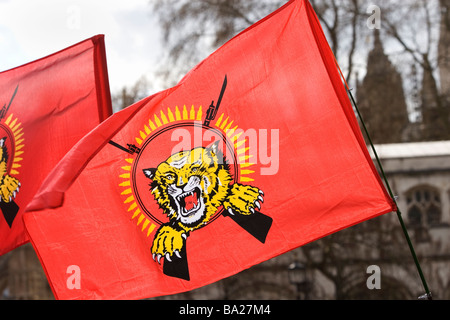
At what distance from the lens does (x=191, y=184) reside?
6805mm

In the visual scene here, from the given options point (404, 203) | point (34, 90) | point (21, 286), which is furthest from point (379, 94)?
point (34, 90)

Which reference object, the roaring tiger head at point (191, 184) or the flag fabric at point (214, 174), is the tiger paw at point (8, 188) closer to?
the flag fabric at point (214, 174)

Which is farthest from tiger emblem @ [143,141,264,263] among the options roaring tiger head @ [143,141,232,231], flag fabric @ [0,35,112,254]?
flag fabric @ [0,35,112,254]

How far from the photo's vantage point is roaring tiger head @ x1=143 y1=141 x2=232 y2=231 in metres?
6.73

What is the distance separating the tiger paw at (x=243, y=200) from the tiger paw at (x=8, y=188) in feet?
9.03

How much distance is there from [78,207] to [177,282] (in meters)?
1.05

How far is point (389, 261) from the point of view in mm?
22547

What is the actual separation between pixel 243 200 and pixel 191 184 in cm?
46

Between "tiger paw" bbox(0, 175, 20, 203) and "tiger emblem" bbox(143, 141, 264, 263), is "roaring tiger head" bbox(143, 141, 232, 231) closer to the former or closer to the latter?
"tiger emblem" bbox(143, 141, 264, 263)

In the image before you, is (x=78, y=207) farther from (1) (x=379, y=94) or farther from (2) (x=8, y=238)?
(1) (x=379, y=94)

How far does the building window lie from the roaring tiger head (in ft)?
66.0

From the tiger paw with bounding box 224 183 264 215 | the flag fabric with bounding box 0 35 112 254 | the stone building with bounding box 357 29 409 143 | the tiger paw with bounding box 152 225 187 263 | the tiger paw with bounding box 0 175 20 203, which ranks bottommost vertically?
the tiger paw with bounding box 152 225 187 263

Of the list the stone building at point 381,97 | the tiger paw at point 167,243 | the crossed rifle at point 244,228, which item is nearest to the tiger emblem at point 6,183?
the tiger paw at point 167,243

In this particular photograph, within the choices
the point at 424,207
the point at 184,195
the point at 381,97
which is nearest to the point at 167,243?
the point at 184,195
